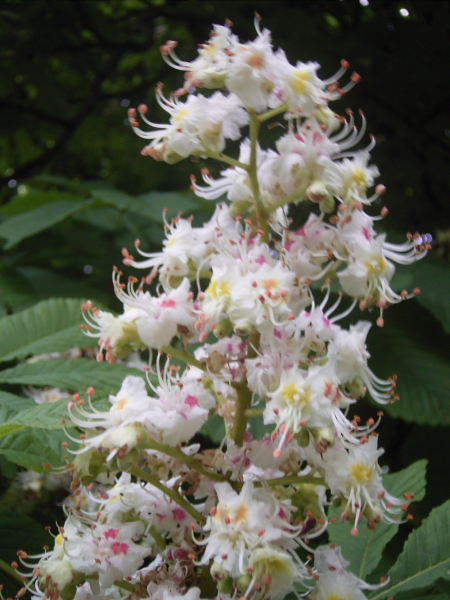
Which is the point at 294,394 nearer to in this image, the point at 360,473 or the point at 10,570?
the point at 360,473

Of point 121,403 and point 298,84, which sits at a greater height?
point 298,84

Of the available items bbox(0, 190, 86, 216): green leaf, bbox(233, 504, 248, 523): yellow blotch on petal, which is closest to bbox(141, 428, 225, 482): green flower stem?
bbox(233, 504, 248, 523): yellow blotch on petal

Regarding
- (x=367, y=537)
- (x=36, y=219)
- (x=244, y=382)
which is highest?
(x=244, y=382)

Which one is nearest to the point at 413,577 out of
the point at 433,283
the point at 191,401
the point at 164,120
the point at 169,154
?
the point at 191,401

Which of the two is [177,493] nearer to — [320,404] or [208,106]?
[320,404]

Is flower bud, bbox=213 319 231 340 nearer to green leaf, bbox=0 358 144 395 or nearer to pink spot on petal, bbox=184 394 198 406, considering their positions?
pink spot on petal, bbox=184 394 198 406

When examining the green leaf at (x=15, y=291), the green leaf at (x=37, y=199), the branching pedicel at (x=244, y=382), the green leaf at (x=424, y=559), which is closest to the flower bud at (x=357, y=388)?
the branching pedicel at (x=244, y=382)
